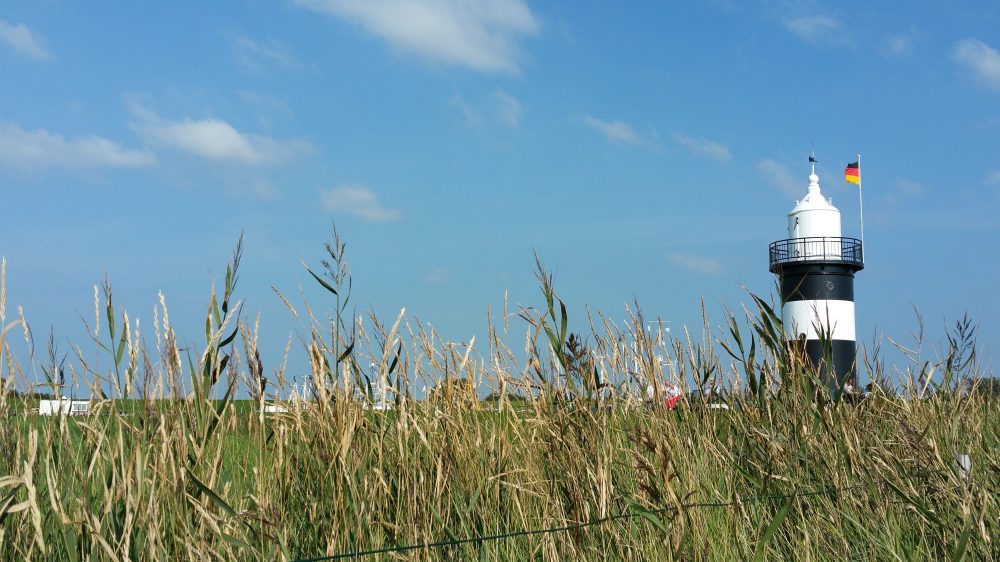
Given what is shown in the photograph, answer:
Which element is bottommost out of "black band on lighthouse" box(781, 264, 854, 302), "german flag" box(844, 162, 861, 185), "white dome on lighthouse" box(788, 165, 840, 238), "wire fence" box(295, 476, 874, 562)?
"wire fence" box(295, 476, 874, 562)

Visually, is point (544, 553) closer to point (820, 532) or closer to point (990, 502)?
point (820, 532)

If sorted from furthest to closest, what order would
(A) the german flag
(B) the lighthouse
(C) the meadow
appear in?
(A) the german flag < (B) the lighthouse < (C) the meadow

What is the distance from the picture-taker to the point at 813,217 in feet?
62.6

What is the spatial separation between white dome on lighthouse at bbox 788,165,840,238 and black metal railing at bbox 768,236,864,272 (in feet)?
0.41

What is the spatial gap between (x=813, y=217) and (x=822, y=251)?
864 mm

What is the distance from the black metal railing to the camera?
1883 centimetres

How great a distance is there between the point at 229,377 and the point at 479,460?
884 mm

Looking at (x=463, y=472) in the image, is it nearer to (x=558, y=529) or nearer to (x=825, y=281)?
(x=558, y=529)

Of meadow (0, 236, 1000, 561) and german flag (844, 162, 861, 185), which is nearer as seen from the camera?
meadow (0, 236, 1000, 561)

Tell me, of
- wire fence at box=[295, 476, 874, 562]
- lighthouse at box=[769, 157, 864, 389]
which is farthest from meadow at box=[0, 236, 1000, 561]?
lighthouse at box=[769, 157, 864, 389]

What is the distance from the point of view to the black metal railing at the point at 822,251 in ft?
61.8

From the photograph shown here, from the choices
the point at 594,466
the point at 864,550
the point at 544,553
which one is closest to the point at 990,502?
the point at 864,550

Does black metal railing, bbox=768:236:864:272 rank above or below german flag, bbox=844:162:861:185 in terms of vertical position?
below

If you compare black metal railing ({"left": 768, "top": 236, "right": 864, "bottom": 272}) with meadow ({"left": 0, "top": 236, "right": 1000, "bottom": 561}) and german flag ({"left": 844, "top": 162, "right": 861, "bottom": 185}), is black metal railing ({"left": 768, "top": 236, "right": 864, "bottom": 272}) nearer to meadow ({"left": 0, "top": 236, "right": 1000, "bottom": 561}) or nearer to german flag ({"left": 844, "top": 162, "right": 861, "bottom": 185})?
A: german flag ({"left": 844, "top": 162, "right": 861, "bottom": 185})
